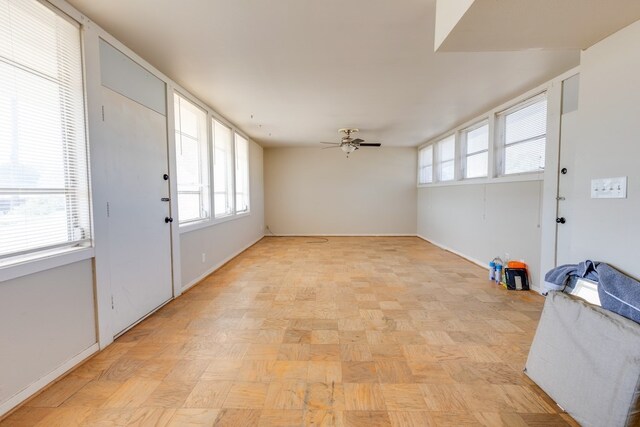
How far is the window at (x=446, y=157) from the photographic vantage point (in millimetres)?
6227

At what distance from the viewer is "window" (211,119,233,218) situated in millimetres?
4785

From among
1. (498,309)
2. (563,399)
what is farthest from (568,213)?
(563,399)

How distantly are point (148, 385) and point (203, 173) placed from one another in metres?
3.04

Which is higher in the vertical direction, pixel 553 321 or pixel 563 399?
pixel 553 321

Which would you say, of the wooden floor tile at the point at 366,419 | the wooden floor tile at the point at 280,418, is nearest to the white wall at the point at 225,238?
the wooden floor tile at the point at 280,418

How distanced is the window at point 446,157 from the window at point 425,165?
1.53 feet

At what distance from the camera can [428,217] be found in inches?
293

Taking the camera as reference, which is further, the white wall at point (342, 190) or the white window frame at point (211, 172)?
the white wall at point (342, 190)

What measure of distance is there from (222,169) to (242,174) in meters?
1.26

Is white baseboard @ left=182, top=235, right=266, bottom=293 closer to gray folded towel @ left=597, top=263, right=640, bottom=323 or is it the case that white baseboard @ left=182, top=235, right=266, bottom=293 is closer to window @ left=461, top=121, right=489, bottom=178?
gray folded towel @ left=597, top=263, right=640, bottom=323

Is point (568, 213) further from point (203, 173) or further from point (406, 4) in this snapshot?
point (203, 173)

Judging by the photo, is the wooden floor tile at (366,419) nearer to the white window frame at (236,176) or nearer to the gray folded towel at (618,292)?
the gray folded towel at (618,292)

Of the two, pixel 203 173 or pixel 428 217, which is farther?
pixel 428 217

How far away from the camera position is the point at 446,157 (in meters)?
6.57
